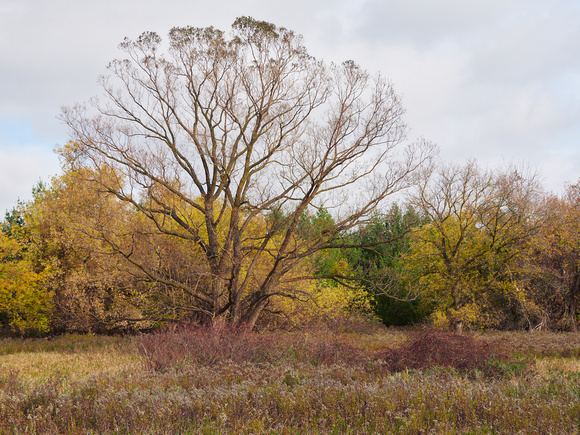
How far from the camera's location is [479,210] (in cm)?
2203

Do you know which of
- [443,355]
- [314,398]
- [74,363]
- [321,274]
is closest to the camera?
[314,398]

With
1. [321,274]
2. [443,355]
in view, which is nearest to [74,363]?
[443,355]

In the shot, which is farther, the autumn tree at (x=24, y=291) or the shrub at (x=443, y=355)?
the autumn tree at (x=24, y=291)

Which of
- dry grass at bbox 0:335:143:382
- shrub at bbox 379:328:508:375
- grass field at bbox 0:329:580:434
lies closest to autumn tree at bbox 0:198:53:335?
dry grass at bbox 0:335:143:382

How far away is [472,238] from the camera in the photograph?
23047 millimetres

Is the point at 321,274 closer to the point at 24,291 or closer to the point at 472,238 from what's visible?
the point at 472,238

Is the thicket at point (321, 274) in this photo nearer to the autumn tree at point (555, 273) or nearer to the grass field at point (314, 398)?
the autumn tree at point (555, 273)

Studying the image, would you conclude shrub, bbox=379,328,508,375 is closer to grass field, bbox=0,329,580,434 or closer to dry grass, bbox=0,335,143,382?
Result: grass field, bbox=0,329,580,434

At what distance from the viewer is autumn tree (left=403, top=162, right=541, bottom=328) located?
21734 mm

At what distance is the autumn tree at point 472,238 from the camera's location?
71.3ft

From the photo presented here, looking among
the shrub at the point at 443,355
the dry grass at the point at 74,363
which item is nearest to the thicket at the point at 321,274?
the dry grass at the point at 74,363

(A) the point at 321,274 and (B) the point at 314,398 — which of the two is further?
(A) the point at 321,274

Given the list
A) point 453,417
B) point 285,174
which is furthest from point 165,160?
point 453,417

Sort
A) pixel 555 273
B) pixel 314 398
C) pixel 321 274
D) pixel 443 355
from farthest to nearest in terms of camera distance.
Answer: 1. pixel 555 273
2. pixel 321 274
3. pixel 443 355
4. pixel 314 398
